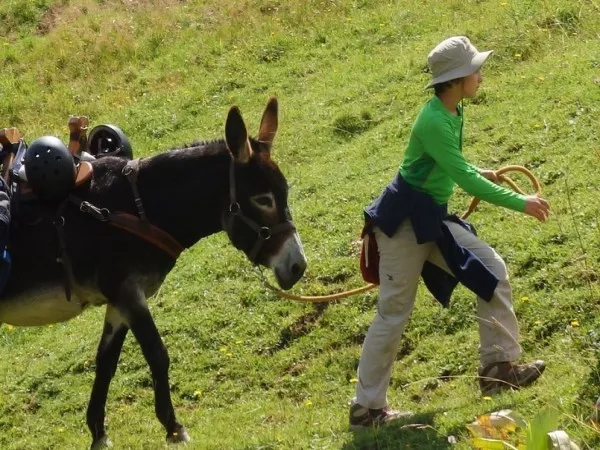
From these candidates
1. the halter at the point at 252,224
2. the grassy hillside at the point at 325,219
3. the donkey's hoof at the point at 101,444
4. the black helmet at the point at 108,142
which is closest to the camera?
the halter at the point at 252,224

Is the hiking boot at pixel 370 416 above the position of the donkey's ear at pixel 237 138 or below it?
below

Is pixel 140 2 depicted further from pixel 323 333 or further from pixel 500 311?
pixel 500 311

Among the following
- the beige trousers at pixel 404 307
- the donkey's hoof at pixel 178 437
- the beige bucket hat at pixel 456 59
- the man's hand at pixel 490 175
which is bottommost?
the donkey's hoof at pixel 178 437

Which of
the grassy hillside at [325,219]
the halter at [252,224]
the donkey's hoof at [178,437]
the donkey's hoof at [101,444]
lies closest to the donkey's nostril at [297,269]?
the halter at [252,224]

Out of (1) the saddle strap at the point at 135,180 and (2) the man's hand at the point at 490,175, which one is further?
(1) the saddle strap at the point at 135,180

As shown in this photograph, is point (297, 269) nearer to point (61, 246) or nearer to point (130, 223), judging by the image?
point (130, 223)

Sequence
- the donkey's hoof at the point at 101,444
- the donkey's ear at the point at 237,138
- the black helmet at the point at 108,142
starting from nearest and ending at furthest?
1. the donkey's ear at the point at 237,138
2. the donkey's hoof at the point at 101,444
3. the black helmet at the point at 108,142

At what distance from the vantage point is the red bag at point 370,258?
581 cm

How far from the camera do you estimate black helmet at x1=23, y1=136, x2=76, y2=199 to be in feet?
20.1

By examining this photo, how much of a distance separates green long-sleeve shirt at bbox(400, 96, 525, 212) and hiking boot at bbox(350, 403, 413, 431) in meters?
1.26

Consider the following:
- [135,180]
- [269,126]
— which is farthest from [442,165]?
[135,180]

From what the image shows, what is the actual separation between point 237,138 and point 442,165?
52.5 inches

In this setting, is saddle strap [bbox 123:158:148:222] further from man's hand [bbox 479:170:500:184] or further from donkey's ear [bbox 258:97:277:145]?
man's hand [bbox 479:170:500:184]

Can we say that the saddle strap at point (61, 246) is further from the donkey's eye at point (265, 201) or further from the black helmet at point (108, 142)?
the donkey's eye at point (265, 201)
